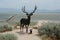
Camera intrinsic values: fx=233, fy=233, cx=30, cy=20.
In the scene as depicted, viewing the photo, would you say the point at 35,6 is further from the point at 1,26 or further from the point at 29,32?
the point at 1,26

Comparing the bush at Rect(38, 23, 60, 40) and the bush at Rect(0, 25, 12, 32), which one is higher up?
the bush at Rect(38, 23, 60, 40)

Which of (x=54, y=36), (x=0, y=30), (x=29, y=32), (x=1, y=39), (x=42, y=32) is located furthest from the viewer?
(x=0, y=30)

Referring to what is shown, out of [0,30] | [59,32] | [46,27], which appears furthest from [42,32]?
[0,30]

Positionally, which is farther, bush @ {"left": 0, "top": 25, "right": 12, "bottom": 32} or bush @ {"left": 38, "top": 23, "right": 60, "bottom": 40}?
bush @ {"left": 0, "top": 25, "right": 12, "bottom": 32}

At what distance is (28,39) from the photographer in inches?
533

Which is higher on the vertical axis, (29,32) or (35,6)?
(35,6)

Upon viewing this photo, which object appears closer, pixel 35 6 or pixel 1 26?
pixel 35 6

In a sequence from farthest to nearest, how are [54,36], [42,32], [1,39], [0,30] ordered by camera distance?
[0,30], [42,32], [54,36], [1,39]

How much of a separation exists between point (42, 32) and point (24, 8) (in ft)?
7.93

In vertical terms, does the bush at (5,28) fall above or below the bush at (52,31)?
below

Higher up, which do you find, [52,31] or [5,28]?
[52,31]

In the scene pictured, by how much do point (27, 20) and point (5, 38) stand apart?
485 centimetres

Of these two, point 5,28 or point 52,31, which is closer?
point 52,31

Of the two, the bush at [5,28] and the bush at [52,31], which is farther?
the bush at [5,28]
